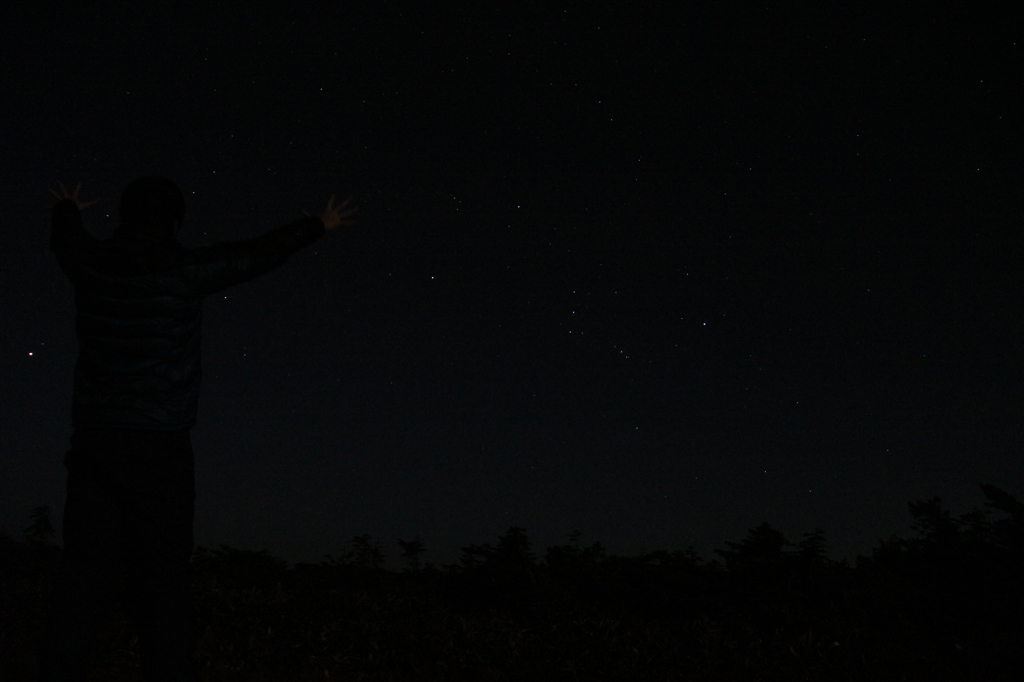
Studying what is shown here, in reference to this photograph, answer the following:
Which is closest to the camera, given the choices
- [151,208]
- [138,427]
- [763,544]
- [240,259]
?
[138,427]

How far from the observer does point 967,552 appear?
9.67 meters

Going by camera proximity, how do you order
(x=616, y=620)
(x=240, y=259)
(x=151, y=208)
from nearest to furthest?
(x=240, y=259), (x=151, y=208), (x=616, y=620)

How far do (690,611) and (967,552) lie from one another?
3.84 meters

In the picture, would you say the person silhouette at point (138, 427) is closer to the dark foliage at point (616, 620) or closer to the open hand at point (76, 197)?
the open hand at point (76, 197)

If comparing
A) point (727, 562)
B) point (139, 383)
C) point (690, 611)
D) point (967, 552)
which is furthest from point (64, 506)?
point (967, 552)

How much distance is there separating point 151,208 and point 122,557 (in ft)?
4.38

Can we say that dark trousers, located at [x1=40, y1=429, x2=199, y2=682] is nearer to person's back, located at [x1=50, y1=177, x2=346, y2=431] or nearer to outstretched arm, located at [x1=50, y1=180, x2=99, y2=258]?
person's back, located at [x1=50, y1=177, x2=346, y2=431]

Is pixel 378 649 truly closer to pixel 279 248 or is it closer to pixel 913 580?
pixel 279 248

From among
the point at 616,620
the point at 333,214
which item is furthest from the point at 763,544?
the point at 333,214

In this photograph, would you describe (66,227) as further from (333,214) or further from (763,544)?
(763,544)

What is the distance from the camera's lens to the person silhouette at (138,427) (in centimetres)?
263

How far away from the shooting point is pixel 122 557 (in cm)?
272

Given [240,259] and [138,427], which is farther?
[240,259]

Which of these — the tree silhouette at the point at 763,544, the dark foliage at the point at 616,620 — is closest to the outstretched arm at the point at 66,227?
the dark foliage at the point at 616,620
